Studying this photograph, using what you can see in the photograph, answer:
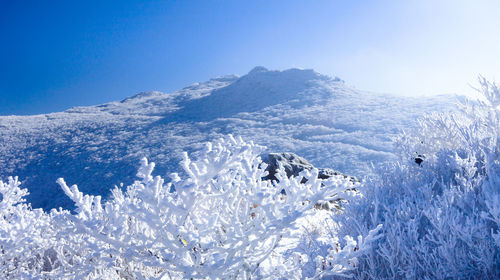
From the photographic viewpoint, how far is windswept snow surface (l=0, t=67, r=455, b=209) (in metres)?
17.9

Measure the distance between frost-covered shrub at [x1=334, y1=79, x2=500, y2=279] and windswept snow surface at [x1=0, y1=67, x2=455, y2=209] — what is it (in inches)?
464

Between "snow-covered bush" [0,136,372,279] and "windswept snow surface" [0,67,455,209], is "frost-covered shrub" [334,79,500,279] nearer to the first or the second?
"snow-covered bush" [0,136,372,279]

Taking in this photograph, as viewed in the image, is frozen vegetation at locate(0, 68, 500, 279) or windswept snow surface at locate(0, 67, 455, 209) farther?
windswept snow surface at locate(0, 67, 455, 209)

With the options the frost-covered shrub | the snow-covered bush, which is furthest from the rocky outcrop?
the snow-covered bush

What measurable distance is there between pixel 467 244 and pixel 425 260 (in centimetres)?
34

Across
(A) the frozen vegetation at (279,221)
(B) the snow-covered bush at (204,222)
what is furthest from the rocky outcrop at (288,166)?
(B) the snow-covered bush at (204,222)

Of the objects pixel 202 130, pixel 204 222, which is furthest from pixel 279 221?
pixel 202 130

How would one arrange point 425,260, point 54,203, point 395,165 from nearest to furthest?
point 425,260 → point 395,165 → point 54,203

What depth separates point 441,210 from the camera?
2186 mm

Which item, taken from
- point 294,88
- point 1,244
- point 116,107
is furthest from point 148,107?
point 1,244

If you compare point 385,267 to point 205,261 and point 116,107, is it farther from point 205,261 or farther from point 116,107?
point 116,107

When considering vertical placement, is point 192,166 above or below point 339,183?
above

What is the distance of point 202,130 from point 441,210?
23.4 meters

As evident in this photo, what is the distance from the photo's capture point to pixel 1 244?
9.08 feet
